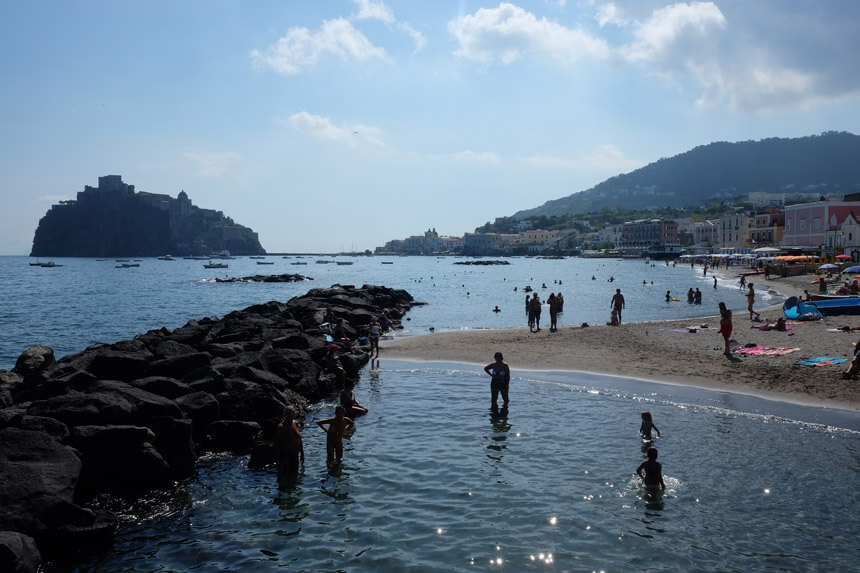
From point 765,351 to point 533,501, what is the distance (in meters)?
14.4

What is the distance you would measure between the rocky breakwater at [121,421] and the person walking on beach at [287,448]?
91 cm

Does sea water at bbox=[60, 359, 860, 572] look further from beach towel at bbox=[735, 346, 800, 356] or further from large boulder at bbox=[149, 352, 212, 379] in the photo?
beach towel at bbox=[735, 346, 800, 356]

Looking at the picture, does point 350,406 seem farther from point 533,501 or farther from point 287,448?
point 533,501

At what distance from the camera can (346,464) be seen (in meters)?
12.6

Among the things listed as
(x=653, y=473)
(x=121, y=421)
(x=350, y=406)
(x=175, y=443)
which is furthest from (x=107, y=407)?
(x=653, y=473)

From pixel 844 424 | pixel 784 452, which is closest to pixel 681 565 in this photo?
pixel 784 452

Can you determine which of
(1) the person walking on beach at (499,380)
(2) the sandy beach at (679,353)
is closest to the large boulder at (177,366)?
(1) the person walking on beach at (499,380)

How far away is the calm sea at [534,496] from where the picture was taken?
8719 millimetres

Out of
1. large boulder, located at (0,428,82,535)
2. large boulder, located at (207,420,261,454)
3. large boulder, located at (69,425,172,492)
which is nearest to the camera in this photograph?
large boulder, located at (0,428,82,535)

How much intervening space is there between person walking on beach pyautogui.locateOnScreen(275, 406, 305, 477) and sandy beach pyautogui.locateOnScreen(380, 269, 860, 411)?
36.5 ft

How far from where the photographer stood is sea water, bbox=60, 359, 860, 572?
8.69m

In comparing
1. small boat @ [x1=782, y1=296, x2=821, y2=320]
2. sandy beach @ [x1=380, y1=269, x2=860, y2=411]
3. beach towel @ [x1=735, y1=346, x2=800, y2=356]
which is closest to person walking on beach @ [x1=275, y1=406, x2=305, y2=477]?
sandy beach @ [x1=380, y1=269, x2=860, y2=411]

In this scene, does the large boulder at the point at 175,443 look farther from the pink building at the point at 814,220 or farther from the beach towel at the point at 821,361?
the pink building at the point at 814,220

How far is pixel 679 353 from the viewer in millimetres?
21922
